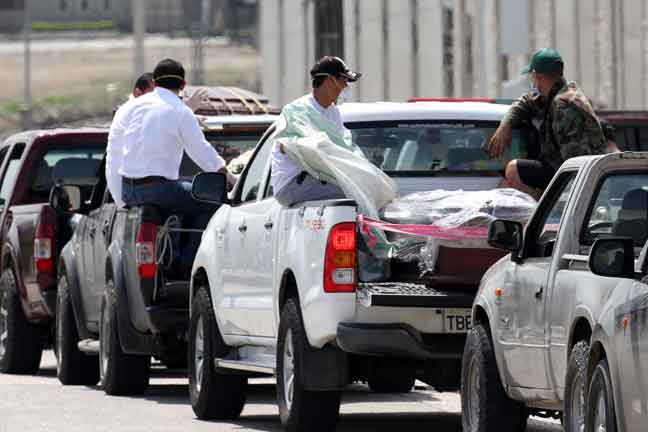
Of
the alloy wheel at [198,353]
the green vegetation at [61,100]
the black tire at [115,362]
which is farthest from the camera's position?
the green vegetation at [61,100]

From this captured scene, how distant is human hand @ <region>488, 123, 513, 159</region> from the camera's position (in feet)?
41.4

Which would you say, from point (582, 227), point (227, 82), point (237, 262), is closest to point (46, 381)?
point (237, 262)

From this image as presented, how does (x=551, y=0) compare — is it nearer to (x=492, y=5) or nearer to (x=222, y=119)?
(x=492, y=5)

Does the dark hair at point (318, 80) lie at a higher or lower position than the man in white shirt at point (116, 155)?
higher

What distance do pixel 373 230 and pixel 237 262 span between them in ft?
6.43

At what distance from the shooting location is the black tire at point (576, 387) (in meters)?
8.66

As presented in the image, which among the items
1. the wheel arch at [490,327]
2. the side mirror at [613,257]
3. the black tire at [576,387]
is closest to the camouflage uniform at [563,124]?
the wheel arch at [490,327]

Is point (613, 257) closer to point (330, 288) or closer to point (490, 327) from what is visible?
point (490, 327)

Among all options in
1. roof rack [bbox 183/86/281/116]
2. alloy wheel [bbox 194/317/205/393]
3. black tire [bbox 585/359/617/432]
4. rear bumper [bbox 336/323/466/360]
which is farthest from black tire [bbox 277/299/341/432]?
roof rack [bbox 183/86/281/116]

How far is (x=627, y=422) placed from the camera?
7910 millimetres

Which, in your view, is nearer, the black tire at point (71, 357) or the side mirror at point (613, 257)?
the side mirror at point (613, 257)

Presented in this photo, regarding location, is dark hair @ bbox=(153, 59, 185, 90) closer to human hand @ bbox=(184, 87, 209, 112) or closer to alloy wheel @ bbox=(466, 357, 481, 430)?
human hand @ bbox=(184, 87, 209, 112)

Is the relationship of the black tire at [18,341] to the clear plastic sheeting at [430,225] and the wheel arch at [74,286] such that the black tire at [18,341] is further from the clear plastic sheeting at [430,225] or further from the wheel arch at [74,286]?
the clear plastic sheeting at [430,225]

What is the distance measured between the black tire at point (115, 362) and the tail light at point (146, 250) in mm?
598
